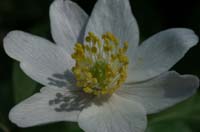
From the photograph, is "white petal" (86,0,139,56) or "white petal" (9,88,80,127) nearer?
"white petal" (9,88,80,127)

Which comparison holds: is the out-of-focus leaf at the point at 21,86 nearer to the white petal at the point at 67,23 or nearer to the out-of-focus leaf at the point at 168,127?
the white petal at the point at 67,23

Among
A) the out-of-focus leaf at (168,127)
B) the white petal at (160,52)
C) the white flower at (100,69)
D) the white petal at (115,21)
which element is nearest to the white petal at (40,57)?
the white flower at (100,69)

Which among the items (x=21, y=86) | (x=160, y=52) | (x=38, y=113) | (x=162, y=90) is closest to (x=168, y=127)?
(x=162, y=90)

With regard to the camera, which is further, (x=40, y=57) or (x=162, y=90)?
(x=40, y=57)

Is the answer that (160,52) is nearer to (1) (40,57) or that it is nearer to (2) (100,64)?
(2) (100,64)

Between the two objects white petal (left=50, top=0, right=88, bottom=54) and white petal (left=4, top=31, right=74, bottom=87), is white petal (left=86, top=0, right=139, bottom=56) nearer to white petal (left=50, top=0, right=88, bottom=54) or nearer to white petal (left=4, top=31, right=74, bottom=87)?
white petal (left=50, top=0, right=88, bottom=54)

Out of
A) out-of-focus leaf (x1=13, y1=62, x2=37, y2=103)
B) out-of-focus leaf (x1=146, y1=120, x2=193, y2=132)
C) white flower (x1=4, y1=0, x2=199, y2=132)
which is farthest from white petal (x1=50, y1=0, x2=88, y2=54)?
Answer: out-of-focus leaf (x1=146, y1=120, x2=193, y2=132)
